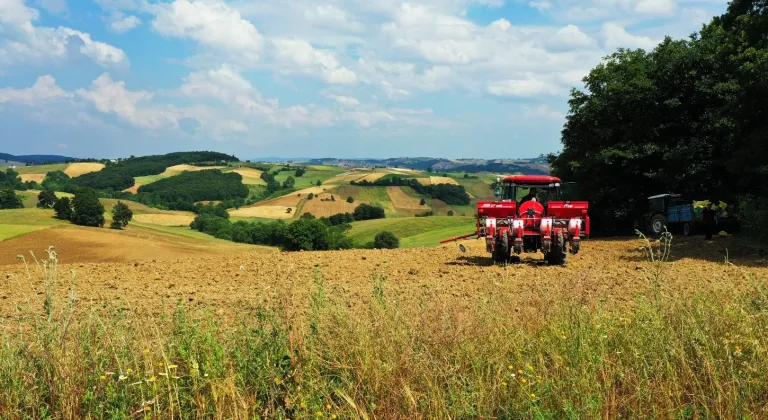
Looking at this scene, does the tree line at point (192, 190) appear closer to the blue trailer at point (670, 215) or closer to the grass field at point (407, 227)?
the grass field at point (407, 227)

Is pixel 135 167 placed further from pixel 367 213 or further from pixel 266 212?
pixel 367 213

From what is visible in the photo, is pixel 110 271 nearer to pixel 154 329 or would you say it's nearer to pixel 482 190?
pixel 154 329

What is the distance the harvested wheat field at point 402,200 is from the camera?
9875cm

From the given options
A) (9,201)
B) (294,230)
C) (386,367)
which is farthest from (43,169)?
(386,367)

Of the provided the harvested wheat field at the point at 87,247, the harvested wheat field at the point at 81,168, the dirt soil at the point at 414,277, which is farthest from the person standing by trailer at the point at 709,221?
the harvested wheat field at the point at 81,168

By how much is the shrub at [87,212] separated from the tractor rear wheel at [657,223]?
142ft

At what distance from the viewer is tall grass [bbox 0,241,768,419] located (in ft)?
13.9

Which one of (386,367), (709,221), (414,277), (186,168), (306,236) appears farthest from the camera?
(186,168)

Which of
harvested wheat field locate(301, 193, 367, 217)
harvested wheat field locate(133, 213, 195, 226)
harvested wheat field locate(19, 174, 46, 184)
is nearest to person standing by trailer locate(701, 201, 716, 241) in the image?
harvested wheat field locate(133, 213, 195, 226)

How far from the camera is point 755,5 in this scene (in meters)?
19.9

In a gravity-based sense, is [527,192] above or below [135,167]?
below

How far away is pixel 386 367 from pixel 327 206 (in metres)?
89.4

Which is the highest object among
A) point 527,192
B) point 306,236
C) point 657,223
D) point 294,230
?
point 527,192

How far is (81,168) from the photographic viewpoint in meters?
137
